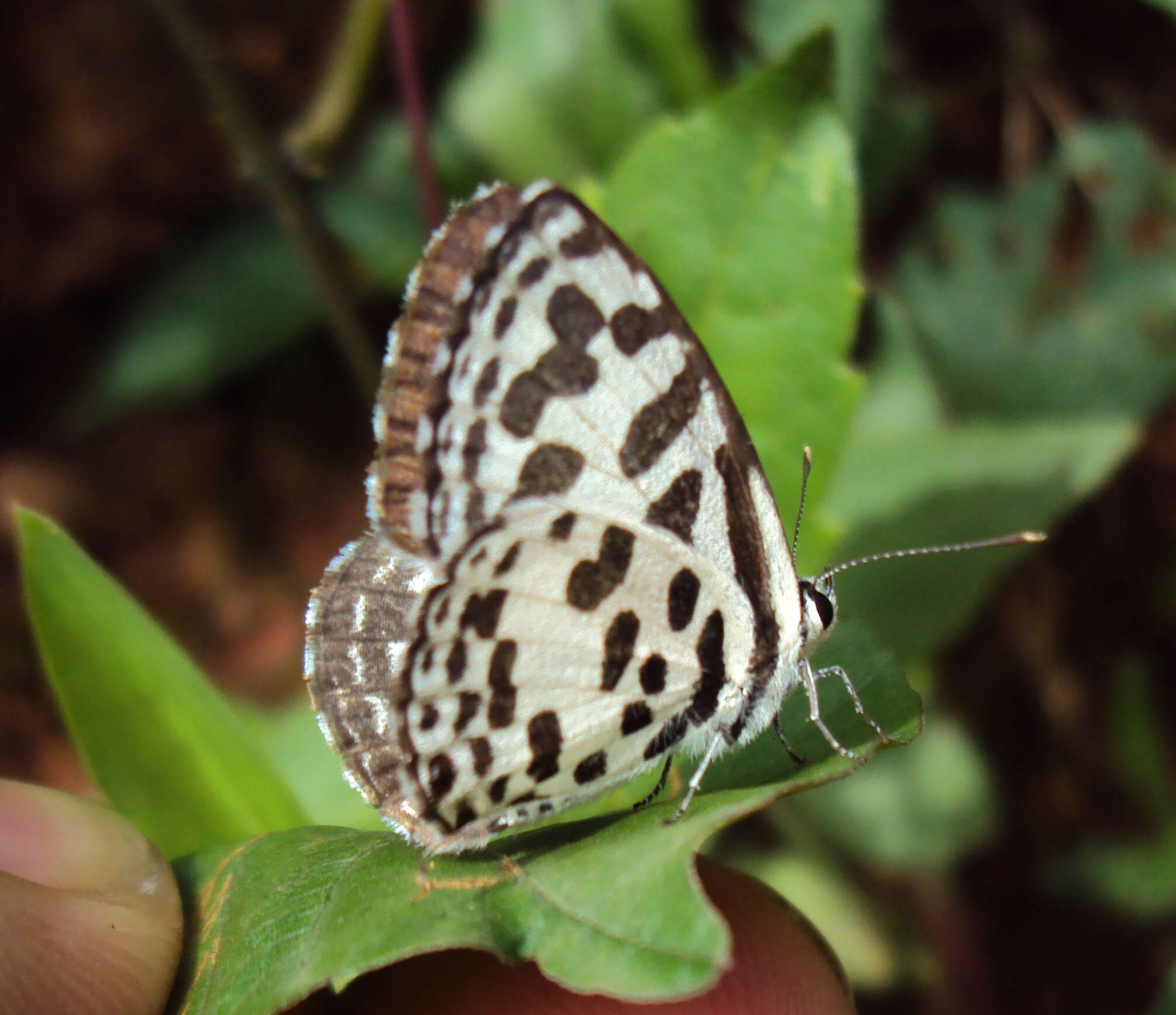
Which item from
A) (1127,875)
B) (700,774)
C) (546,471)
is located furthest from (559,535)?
(1127,875)

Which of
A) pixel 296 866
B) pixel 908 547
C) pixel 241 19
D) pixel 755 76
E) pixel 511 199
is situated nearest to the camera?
pixel 296 866

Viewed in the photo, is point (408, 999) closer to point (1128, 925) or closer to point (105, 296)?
point (1128, 925)

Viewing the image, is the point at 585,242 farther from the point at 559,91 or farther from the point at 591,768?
the point at 559,91

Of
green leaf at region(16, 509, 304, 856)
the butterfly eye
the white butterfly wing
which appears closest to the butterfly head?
the butterfly eye

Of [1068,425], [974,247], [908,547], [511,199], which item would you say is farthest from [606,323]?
[974,247]

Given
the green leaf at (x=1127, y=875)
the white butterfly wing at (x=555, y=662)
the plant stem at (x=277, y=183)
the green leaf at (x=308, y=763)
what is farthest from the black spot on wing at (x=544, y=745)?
the green leaf at (x=1127, y=875)

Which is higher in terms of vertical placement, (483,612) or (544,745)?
(483,612)

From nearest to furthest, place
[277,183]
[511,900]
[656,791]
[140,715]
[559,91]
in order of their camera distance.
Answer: [511,900], [656,791], [140,715], [277,183], [559,91]
